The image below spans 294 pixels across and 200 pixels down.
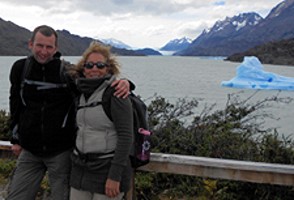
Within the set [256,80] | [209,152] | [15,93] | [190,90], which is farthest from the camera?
[256,80]

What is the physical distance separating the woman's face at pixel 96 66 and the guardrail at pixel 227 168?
2.75 ft

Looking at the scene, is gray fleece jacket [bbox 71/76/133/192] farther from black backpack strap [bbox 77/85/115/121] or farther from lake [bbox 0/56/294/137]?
lake [bbox 0/56/294/137]

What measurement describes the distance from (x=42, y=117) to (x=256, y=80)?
37.5 meters

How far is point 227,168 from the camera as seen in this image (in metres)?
2.87

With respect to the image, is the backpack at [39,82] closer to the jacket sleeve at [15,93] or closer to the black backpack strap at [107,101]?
the jacket sleeve at [15,93]

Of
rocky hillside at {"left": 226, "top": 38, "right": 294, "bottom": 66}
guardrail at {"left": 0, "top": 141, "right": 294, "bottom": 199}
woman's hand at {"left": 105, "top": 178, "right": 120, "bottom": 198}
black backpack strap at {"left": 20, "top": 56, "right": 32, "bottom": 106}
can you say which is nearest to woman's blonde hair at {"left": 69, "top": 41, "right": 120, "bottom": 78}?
black backpack strap at {"left": 20, "top": 56, "right": 32, "bottom": 106}

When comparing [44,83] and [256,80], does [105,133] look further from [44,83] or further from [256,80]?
[256,80]

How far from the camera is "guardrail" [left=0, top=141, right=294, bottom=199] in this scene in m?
2.79

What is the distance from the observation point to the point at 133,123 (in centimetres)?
247

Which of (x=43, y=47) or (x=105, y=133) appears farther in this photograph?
(x=43, y=47)

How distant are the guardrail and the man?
2.18ft

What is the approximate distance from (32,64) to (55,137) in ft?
1.73

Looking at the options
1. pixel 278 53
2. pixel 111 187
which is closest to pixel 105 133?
pixel 111 187

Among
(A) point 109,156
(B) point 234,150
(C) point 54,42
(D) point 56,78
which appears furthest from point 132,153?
(B) point 234,150
